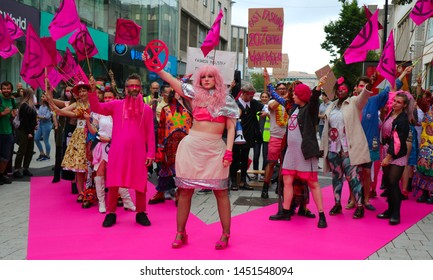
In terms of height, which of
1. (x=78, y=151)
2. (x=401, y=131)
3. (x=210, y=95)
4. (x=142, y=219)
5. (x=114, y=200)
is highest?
(x=210, y=95)

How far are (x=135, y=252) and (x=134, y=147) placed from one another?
143 cm

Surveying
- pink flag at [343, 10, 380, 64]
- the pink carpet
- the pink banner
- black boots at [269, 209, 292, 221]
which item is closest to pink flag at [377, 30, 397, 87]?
pink flag at [343, 10, 380, 64]

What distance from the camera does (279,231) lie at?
17.8ft

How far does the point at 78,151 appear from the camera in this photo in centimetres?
679

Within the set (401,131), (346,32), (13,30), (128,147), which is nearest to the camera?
(128,147)

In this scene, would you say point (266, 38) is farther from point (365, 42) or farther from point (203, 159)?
point (203, 159)

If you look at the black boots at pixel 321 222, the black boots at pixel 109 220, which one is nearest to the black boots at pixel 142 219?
the black boots at pixel 109 220

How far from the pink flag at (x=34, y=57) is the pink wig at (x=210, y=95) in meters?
2.78

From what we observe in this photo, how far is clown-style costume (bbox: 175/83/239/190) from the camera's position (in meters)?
4.51

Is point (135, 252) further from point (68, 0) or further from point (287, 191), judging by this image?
point (68, 0)

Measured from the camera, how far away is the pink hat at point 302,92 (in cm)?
567

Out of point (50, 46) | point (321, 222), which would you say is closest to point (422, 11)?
point (321, 222)

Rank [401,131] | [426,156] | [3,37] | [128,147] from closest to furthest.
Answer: [128,147] → [401,131] → [3,37] → [426,156]

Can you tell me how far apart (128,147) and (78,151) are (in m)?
1.66
